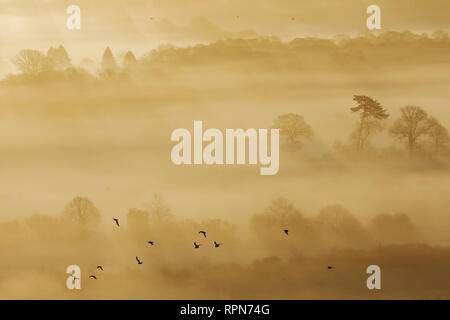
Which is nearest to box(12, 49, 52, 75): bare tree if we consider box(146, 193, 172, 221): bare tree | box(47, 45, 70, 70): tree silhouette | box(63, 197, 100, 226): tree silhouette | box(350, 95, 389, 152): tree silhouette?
box(47, 45, 70, 70): tree silhouette

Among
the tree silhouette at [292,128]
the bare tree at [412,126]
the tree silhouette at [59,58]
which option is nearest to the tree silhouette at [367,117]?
the bare tree at [412,126]

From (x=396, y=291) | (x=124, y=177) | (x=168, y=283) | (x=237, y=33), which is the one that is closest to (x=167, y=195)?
(x=124, y=177)

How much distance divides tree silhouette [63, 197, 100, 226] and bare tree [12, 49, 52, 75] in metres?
0.89

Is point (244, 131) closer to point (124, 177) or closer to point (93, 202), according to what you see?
point (124, 177)

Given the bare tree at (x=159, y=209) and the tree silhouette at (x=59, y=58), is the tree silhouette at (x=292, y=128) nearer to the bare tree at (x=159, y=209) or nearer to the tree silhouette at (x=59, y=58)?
the bare tree at (x=159, y=209)

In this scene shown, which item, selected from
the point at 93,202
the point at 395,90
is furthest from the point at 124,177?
the point at 395,90

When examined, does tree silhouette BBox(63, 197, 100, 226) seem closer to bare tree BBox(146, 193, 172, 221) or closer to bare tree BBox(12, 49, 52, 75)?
bare tree BBox(146, 193, 172, 221)

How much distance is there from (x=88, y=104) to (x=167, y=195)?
0.80 m

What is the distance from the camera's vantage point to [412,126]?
3.74m

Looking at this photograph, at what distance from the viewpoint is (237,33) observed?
12.4 ft

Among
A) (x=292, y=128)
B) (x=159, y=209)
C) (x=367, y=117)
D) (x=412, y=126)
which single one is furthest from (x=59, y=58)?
(x=412, y=126)

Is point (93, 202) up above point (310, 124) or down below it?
below

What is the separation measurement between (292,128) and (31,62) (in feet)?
5.81
